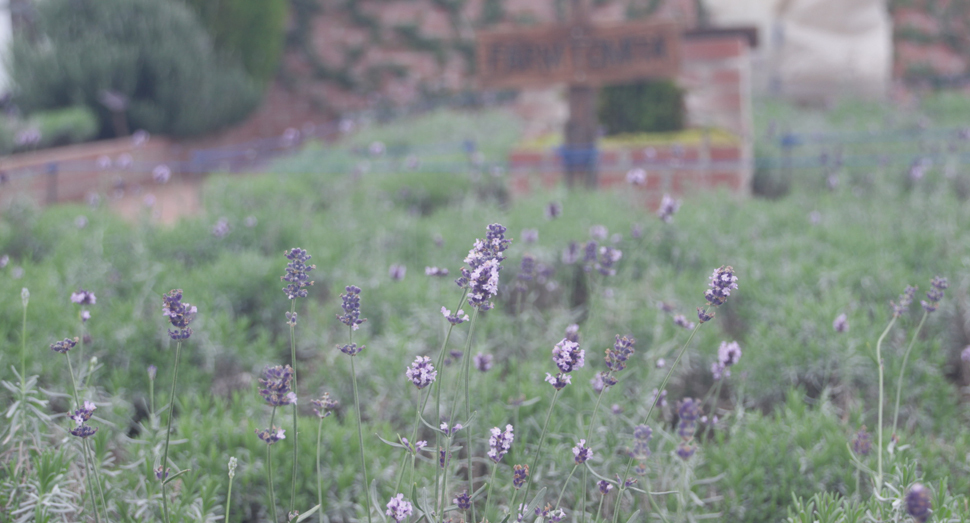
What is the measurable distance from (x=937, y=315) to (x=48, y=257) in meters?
3.51

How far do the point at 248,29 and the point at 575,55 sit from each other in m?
4.92

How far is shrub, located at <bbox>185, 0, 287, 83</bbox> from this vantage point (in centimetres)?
753

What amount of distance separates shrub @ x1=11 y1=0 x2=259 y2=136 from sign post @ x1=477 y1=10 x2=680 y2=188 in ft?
13.1

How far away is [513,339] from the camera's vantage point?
2.50m

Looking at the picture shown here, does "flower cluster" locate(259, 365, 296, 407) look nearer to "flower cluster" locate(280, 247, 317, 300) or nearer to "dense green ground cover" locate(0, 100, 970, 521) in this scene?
"flower cluster" locate(280, 247, 317, 300)

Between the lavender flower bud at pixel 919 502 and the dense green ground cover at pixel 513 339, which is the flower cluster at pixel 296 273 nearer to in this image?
the dense green ground cover at pixel 513 339

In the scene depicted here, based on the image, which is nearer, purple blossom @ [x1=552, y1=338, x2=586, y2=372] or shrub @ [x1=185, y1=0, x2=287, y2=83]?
purple blossom @ [x1=552, y1=338, x2=586, y2=372]

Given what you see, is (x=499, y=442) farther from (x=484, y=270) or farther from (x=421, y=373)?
(x=484, y=270)

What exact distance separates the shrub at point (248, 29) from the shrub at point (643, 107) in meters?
4.36

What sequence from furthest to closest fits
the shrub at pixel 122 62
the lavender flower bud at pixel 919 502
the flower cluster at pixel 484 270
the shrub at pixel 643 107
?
the shrub at pixel 122 62, the shrub at pixel 643 107, the flower cluster at pixel 484 270, the lavender flower bud at pixel 919 502

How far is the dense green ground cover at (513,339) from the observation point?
178 centimetres

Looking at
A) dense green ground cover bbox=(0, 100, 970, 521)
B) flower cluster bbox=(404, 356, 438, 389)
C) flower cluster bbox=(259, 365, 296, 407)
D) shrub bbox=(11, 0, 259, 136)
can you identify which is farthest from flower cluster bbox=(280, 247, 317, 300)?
shrub bbox=(11, 0, 259, 136)

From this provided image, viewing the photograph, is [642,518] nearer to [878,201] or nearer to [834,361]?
[834,361]

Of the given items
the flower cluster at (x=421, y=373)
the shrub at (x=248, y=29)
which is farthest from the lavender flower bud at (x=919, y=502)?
the shrub at (x=248, y=29)
